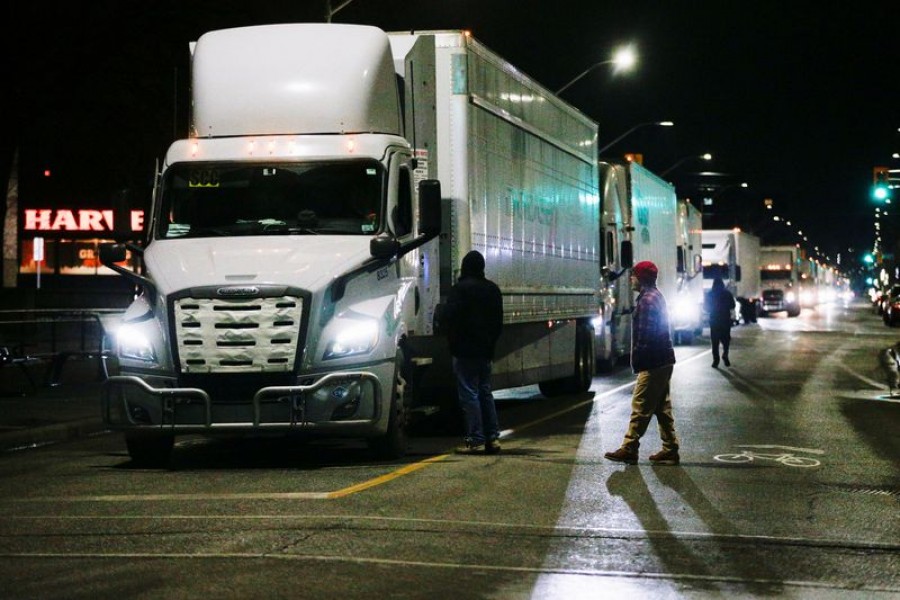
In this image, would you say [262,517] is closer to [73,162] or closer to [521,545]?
[521,545]

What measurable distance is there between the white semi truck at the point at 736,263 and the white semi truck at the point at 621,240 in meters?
18.4

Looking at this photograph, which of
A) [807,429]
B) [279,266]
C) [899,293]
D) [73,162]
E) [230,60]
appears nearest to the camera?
[279,266]

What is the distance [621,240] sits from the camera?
91.7ft

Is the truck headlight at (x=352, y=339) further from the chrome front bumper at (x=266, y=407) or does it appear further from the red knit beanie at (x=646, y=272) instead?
the red knit beanie at (x=646, y=272)

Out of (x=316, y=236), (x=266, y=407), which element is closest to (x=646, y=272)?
(x=316, y=236)

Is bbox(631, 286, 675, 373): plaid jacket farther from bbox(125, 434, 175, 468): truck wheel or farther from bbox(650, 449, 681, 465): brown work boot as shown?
bbox(125, 434, 175, 468): truck wheel

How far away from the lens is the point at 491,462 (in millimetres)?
12891

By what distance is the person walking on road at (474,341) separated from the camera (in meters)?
13.4

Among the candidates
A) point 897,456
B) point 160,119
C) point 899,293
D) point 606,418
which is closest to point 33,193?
point 160,119

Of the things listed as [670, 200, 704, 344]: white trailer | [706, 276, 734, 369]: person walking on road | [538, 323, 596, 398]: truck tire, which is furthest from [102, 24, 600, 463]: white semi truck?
[670, 200, 704, 344]: white trailer

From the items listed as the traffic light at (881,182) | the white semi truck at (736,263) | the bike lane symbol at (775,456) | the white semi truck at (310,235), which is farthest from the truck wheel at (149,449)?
the traffic light at (881,182)

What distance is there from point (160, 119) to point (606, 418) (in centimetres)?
2181

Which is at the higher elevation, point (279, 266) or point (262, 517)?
point (279, 266)

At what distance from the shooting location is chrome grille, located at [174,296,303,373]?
39.4ft
